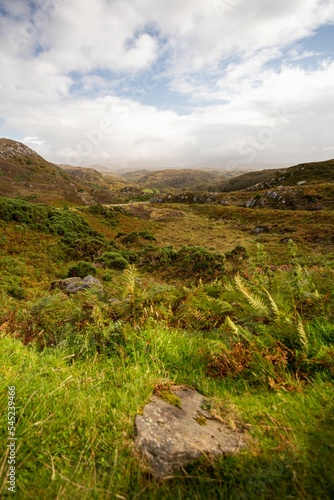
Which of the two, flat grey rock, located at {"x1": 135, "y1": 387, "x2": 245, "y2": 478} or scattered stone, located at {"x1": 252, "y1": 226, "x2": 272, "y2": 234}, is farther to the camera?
scattered stone, located at {"x1": 252, "y1": 226, "x2": 272, "y2": 234}

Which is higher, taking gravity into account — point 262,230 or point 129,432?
point 129,432

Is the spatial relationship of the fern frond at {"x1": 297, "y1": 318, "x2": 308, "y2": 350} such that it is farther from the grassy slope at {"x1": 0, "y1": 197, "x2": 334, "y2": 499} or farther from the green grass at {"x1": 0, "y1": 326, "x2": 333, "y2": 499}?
the green grass at {"x1": 0, "y1": 326, "x2": 333, "y2": 499}

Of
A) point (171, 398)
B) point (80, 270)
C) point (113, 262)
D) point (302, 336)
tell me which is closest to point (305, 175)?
point (113, 262)

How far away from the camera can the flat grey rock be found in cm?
190

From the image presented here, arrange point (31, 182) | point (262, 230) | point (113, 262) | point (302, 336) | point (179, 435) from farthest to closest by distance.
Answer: point (31, 182)
point (262, 230)
point (113, 262)
point (302, 336)
point (179, 435)

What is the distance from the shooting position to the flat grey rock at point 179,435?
1.90 metres

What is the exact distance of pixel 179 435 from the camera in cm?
210

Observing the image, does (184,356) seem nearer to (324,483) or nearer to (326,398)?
(326,398)

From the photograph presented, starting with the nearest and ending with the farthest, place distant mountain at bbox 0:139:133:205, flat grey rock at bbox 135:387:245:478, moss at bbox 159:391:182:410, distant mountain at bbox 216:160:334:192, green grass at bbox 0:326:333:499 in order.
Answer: green grass at bbox 0:326:333:499
flat grey rock at bbox 135:387:245:478
moss at bbox 159:391:182:410
distant mountain at bbox 0:139:133:205
distant mountain at bbox 216:160:334:192

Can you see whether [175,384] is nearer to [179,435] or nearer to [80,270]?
[179,435]

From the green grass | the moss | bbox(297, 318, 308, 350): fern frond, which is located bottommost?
the moss

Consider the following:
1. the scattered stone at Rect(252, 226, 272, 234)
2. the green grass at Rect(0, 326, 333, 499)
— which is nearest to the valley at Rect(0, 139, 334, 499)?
the green grass at Rect(0, 326, 333, 499)

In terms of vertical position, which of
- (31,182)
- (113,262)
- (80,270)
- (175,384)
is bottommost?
(113,262)

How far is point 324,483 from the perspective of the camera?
150 centimetres
